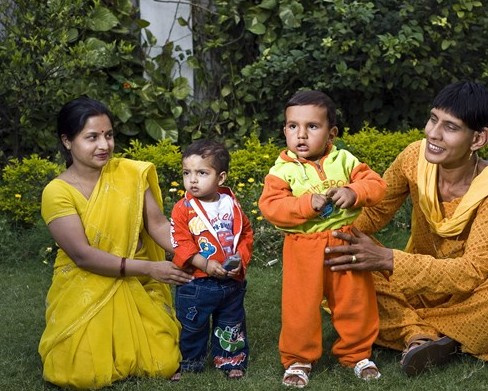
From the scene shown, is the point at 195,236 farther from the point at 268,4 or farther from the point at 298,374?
the point at 268,4

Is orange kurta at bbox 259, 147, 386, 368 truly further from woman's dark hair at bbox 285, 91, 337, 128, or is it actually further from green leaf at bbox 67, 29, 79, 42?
green leaf at bbox 67, 29, 79, 42

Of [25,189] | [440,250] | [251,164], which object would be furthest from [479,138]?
[25,189]

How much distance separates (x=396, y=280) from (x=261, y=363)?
798 millimetres

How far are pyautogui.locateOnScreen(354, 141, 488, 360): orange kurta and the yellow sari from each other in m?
1.07

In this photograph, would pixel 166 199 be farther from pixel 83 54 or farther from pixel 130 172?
pixel 130 172

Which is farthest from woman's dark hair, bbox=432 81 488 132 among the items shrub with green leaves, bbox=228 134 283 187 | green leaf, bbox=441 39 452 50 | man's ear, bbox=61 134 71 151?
green leaf, bbox=441 39 452 50

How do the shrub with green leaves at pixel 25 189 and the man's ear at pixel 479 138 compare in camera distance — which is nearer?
the man's ear at pixel 479 138

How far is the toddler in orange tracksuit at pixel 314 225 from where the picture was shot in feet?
15.0

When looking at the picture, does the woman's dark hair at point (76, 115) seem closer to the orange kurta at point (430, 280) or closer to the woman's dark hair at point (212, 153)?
the woman's dark hair at point (212, 153)

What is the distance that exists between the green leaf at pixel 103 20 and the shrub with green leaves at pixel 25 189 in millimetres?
1414

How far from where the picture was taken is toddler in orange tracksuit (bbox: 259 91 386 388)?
4.56 m

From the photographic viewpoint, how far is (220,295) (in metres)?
4.64

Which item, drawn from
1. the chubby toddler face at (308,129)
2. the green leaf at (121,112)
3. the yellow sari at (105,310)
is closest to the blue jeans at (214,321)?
the yellow sari at (105,310)

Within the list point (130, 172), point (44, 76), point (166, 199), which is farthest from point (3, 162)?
point (130, 172)
